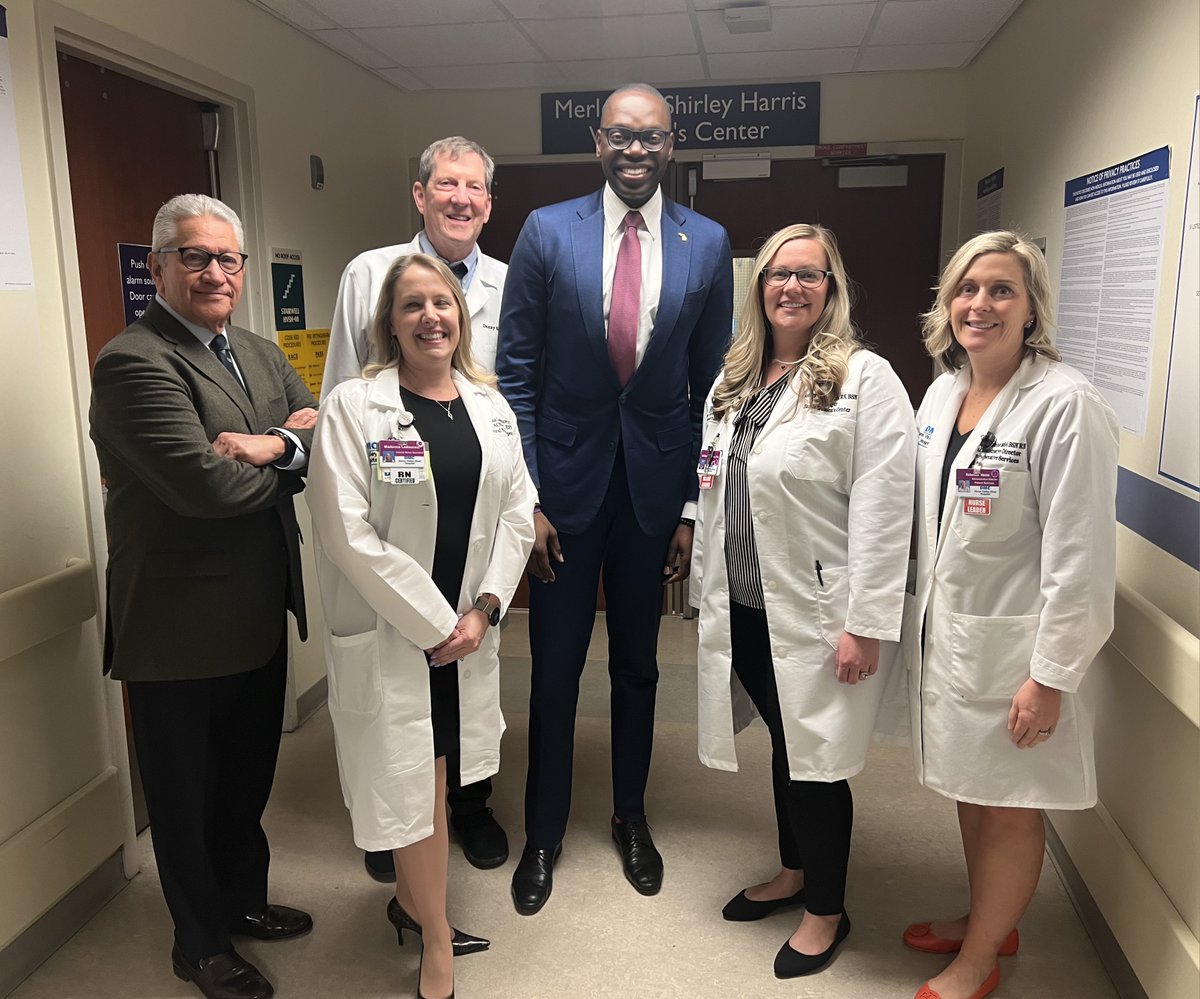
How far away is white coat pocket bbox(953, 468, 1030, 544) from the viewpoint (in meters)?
1.73

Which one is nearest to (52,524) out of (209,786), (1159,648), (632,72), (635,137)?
(209,786)

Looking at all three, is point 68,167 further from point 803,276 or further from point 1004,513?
point 1004,513

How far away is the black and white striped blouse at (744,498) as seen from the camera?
1.99 m

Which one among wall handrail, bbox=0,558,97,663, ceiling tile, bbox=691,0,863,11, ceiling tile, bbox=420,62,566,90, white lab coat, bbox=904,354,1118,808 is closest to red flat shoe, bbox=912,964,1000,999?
white lab coat, bbox=904,354,1118,808

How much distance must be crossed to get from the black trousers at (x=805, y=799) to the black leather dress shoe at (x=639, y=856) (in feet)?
1.42

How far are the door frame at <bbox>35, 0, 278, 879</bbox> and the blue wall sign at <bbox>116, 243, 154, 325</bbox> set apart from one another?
262mm

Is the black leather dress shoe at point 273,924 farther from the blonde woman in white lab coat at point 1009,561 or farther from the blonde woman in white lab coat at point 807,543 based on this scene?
the blonde woman in white lab coat at point 1009,561

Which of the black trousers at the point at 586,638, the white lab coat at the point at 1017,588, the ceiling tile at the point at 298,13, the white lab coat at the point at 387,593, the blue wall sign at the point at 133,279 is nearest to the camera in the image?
the white lab coat at the point at 1017,588

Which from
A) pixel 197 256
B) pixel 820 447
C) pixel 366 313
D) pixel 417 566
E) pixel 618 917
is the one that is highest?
pixel 197 256

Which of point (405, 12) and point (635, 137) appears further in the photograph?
point (405, 12)

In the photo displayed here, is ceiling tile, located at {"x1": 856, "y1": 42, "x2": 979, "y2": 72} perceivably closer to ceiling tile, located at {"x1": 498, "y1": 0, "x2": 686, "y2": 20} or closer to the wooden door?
ceiling tile, located at {"x1": 498, "y1": 0, "x2": 686, "y2": 20}

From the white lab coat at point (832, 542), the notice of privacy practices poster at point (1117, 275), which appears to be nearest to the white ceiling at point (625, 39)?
the notice of privacy practices poster at point (1117, 275)

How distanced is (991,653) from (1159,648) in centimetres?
34

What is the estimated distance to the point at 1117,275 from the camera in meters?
2.19
